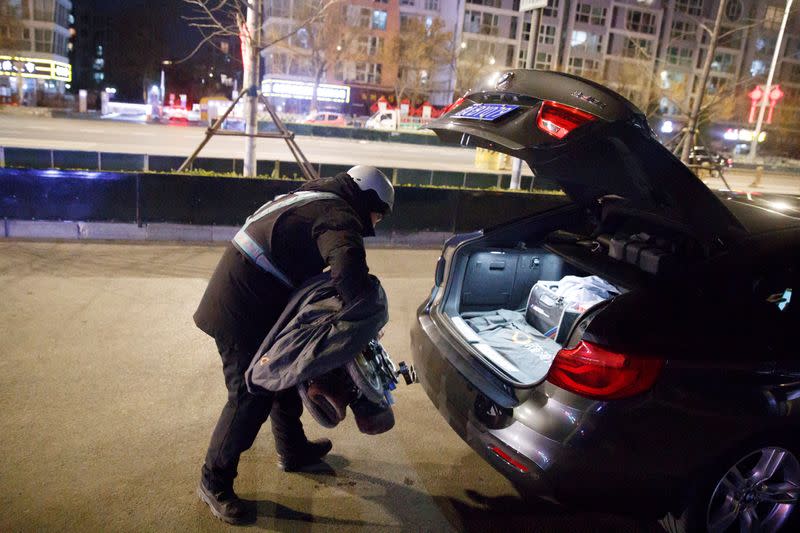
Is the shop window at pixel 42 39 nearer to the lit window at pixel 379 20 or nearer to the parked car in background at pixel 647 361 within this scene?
the lit window at pixel 379 20

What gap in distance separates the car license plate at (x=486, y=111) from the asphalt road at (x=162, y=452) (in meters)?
2.00

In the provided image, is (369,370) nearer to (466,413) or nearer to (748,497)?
(466,413)

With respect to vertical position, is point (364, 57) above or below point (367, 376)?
above

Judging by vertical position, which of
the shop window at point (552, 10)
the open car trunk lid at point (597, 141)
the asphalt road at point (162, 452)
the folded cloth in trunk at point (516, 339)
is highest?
the shop window at point (552, 10)

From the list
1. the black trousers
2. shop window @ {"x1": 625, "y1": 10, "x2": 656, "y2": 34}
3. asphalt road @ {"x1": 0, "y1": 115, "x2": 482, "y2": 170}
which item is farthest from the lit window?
the black trousers

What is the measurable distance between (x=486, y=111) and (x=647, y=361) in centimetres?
144

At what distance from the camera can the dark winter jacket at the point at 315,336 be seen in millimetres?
2578

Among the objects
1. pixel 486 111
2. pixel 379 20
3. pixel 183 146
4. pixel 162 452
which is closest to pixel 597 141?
pixel 486 111

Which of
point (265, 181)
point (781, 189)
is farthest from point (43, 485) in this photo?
point (781, 189)

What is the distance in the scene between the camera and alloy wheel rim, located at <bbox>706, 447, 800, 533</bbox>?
275 cm

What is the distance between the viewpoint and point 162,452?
11.3 ft

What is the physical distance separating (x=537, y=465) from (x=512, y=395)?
0.35 m

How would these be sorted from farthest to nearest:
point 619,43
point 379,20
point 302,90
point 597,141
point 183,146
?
point 619,43
point 379,20
point 302,90
point 183,146
point 597,141

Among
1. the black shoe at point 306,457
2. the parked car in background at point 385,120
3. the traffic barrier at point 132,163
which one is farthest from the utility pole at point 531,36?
the parked car in background at point 385,120
